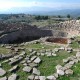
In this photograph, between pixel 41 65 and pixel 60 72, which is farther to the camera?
pixel 41 65

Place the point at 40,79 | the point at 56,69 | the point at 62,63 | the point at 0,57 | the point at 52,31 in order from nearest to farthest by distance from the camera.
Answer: the point at 40,79 → the point at 56,69 → the point at 62,63 → the point at 0,57 → the point at 52,31

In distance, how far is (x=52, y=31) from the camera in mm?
36312

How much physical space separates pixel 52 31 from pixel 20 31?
522cm

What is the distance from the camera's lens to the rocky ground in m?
12.9

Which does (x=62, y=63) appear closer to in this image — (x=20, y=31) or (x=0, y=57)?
(x=0, y=57)

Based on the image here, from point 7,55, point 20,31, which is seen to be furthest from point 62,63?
point 20,31

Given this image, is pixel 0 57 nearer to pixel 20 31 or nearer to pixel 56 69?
Result: pixel 56 69

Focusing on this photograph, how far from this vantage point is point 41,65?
14.7 metres

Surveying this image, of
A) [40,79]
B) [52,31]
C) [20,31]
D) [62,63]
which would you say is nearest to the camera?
[40,79]

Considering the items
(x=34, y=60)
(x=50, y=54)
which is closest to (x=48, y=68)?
(x=34, y=60)

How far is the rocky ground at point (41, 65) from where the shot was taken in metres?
12.9

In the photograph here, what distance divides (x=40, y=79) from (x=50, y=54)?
14.9 ft

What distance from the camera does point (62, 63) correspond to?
14.9 metres

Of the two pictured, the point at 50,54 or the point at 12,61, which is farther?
the point at 50,54
